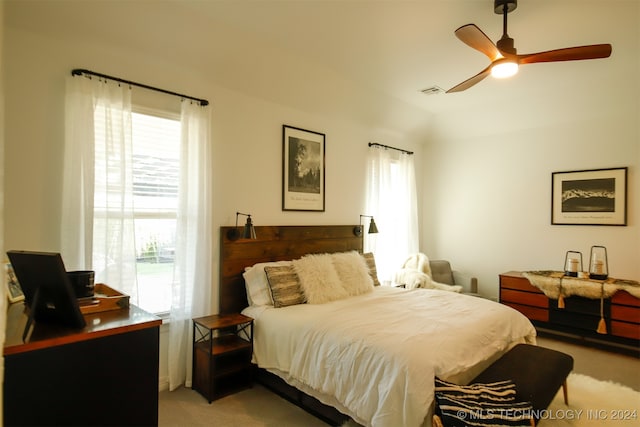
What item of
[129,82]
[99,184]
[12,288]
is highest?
[129,82]

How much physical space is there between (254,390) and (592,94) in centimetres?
451

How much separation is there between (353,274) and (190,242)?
155cm

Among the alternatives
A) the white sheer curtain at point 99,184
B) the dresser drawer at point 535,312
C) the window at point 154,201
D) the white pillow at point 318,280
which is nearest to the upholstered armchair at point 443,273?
the dresser drawer at point 535,312

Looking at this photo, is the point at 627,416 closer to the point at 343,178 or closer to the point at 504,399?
the point at 504,399

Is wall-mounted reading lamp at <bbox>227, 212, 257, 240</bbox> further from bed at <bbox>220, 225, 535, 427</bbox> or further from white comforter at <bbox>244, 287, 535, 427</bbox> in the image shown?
white comforter at <bbox>244, 287, 535, 427</bbox>

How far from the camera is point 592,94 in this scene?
12.6 ft

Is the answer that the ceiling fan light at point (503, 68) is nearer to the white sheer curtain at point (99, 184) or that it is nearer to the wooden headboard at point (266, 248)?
the wooden headboard at point (266, 248)

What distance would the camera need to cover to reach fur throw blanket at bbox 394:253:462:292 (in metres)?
4.34

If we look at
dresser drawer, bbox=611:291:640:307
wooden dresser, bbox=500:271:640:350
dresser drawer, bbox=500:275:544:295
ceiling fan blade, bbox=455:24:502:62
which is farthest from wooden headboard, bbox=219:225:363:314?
dresser drawer, bbox=611:291:640:307

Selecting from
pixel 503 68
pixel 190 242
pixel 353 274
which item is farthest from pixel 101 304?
pixel 503 68

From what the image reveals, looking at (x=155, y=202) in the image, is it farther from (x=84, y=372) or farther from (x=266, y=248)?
(x=84, y=372)

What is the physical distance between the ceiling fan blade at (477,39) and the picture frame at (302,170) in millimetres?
1949

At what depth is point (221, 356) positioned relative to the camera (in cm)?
285

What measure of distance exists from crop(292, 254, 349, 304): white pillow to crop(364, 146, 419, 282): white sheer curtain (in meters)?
1.37
